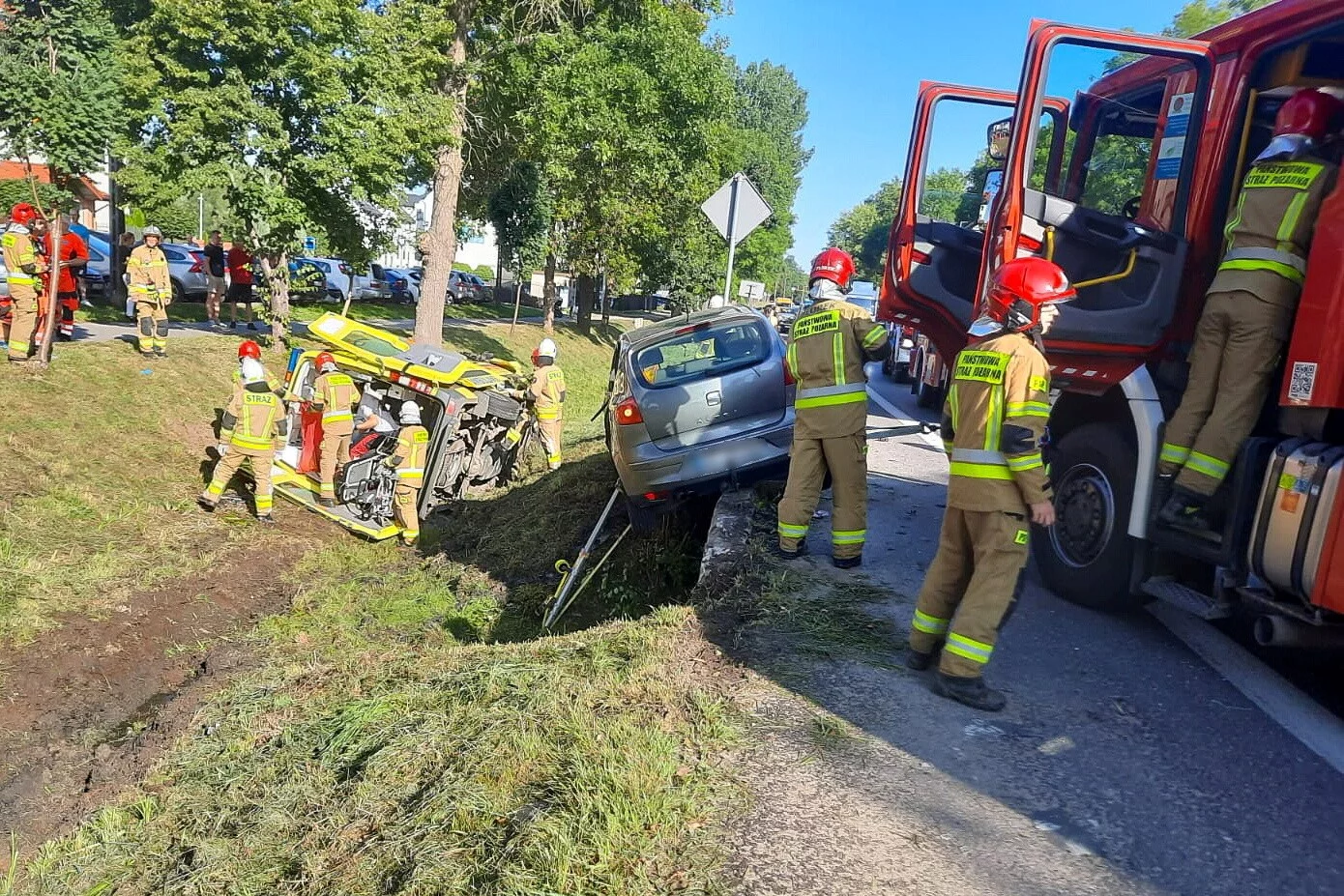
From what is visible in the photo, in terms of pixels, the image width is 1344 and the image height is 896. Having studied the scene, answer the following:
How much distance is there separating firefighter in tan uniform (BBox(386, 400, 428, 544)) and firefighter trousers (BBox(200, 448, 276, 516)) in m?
1.19

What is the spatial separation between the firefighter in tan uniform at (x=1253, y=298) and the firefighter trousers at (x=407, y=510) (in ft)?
23.1

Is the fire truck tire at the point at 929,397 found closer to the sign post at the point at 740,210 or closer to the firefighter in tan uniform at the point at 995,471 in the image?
the sign post at the point at 740,210

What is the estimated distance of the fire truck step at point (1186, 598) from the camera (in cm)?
374

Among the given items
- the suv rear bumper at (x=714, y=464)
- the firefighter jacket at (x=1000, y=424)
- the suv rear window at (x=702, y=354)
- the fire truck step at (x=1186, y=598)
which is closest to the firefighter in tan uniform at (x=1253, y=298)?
the fire truck step at (x=1186, y=598)

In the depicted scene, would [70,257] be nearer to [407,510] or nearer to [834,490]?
[407,510]

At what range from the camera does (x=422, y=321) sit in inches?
623

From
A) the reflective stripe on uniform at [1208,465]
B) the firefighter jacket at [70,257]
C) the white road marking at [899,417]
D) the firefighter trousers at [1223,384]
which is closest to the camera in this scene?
the firefighter trousers at [1223,384]

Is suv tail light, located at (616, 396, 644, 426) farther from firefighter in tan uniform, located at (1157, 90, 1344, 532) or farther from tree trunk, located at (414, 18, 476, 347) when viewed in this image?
tree trunk, located at (414, 18, 476, 347)

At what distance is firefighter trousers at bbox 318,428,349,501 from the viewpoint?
889 cm

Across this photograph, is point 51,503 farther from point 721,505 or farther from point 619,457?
point 721,505

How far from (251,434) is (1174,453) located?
7560 mm

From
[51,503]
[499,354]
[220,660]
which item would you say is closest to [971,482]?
[220,660]

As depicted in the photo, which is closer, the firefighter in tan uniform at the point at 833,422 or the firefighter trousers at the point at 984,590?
the firefighter trousers at the point at 984,590

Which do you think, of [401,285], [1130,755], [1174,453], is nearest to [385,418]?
[1174,453]
